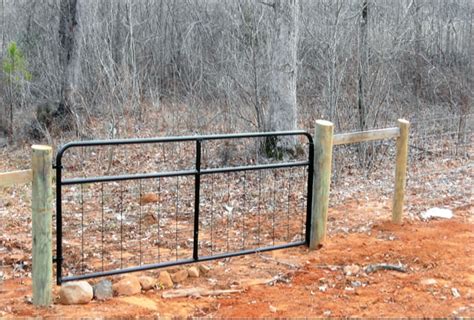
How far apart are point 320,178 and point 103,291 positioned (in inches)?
94.8

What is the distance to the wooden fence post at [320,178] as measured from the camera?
606cm

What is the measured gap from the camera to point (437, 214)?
7.64 meters

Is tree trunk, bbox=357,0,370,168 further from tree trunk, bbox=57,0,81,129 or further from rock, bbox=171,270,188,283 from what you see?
tree trunk, bbox=57,0,81,129

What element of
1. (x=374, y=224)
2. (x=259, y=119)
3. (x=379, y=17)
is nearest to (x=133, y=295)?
(x=374, y=224)

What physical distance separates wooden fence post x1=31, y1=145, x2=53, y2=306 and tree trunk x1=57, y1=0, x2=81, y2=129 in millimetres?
10197

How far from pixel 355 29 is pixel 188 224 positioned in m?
6.26

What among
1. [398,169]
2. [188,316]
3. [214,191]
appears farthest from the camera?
[214,191]

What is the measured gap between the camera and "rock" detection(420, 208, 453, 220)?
756 centimetres

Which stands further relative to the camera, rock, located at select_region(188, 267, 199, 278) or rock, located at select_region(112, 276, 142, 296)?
rock, located at select_region(188, 267, 199, 278)

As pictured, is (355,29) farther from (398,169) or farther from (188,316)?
(188,316)

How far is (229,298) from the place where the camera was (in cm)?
493

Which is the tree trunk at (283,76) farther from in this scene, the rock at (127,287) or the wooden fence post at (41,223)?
the wooden fence post at (41,223)

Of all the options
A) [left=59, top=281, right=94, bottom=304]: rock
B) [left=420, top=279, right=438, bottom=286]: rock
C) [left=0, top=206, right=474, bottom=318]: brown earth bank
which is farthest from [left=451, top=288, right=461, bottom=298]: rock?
[left=59, top=281, right=94, bottom=304]: rock

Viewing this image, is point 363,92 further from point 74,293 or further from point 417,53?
point 74,293
